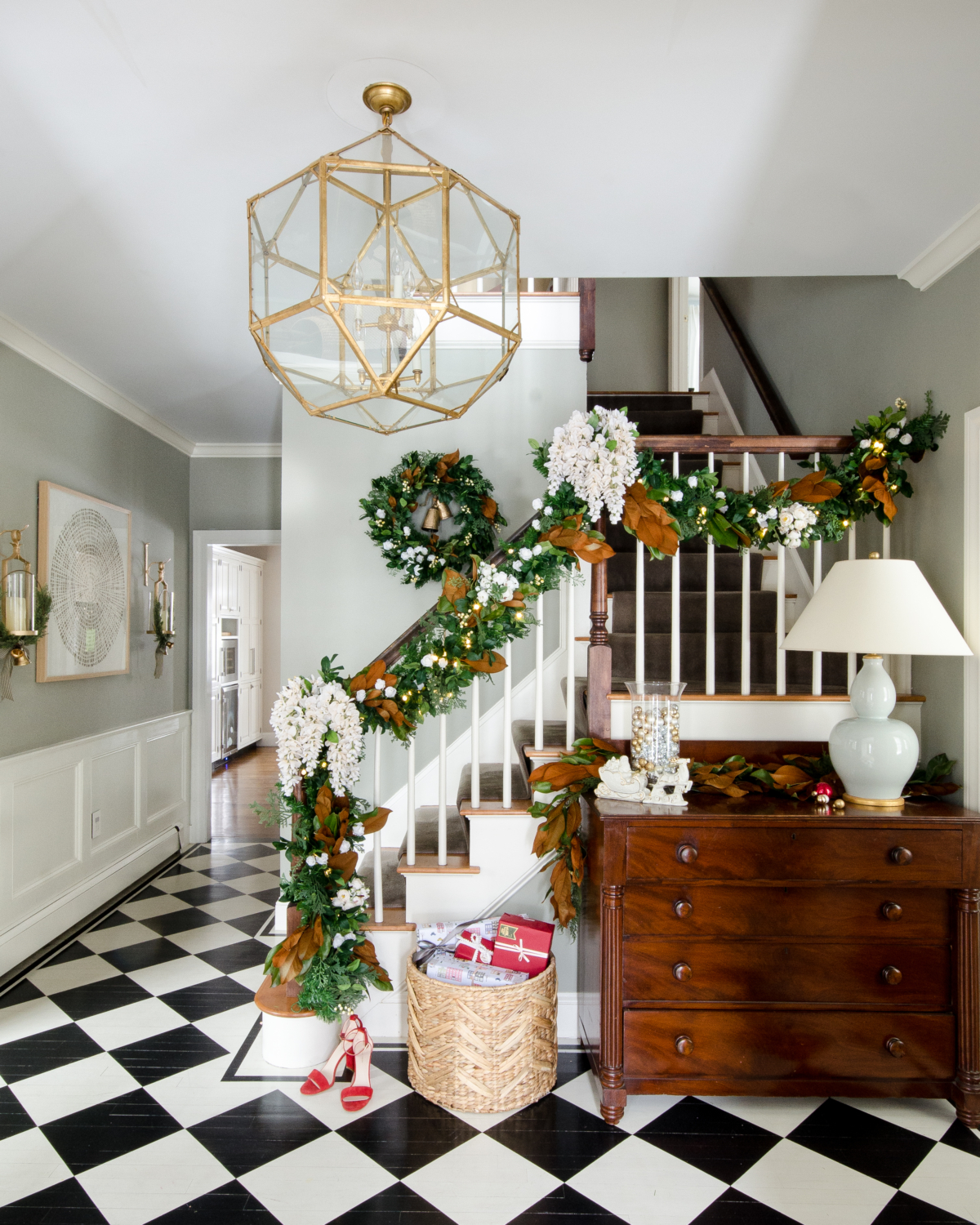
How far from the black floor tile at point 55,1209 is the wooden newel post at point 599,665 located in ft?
6.01

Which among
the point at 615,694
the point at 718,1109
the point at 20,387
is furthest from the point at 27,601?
the point at 718,1109

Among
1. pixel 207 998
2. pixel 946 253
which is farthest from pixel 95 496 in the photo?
pixel 946 253

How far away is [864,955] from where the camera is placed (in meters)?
2.40

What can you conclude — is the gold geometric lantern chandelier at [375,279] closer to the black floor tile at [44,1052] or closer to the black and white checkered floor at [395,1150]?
the black and white checkered floor at [395,1150]

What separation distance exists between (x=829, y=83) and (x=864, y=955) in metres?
2.29

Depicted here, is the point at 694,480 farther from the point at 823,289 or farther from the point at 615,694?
the point at 823,289

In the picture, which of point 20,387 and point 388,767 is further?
point 388,767

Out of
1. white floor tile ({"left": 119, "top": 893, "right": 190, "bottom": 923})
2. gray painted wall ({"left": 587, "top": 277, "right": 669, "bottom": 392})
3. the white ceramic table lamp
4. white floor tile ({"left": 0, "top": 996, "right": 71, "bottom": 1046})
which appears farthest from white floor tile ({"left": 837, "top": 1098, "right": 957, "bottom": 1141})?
gray painted wall ({"left": 587, "top": 277, "right": 669, "bottom": 392})

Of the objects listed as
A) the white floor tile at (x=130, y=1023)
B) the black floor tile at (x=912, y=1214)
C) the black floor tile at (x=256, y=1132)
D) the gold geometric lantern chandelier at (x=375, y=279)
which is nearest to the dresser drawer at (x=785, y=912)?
the black floor tile at (x=912, y=1214)

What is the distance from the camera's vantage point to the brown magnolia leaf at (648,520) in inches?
104

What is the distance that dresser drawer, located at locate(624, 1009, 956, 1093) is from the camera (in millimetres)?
2371

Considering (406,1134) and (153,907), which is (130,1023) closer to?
(406,1134)

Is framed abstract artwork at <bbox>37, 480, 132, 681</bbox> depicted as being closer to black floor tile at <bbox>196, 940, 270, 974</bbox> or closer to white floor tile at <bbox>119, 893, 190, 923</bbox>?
white floor tile at <bbox>119, 893, 190, 923</bbox>

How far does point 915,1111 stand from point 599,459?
217 centimetres
